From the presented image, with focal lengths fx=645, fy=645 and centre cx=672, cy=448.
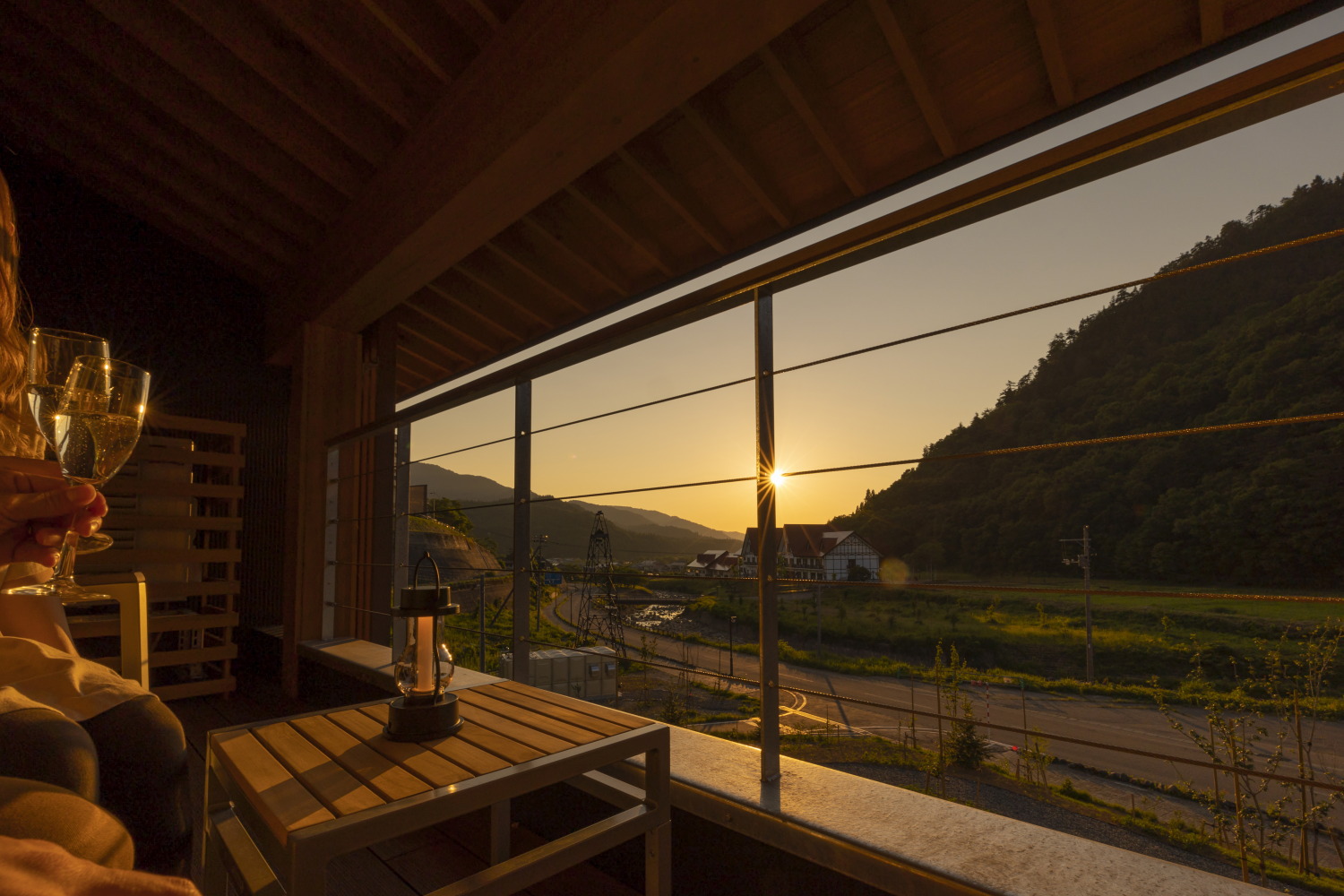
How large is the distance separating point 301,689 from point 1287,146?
33478mm

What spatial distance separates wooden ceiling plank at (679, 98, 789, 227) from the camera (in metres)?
2.29

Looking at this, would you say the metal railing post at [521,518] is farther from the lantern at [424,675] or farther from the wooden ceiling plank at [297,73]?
the wooden ceiling plank at [297,73]

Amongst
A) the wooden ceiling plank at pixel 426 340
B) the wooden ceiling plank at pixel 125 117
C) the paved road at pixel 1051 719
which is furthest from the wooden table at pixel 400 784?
the paved road at pixel 1051 719

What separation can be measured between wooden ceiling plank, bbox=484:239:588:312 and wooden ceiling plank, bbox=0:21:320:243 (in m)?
0.89

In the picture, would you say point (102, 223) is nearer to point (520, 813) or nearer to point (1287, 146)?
point (520, 813)

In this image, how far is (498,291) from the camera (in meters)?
3.41

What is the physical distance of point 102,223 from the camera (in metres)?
3.48

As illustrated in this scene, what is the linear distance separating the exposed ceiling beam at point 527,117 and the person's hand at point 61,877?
62.7 inches

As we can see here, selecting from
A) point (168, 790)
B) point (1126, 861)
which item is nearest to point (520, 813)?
point (168, 790)

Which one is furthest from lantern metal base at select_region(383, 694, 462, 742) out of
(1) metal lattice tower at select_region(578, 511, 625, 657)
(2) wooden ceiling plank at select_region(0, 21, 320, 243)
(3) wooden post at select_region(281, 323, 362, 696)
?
(1) metal lattice tower at select_region(578, 511, 625, 657)

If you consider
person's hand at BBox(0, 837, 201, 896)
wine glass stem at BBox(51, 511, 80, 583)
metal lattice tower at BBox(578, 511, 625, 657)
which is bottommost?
metal lattice tower at BBox(578, 511, 625, 657)

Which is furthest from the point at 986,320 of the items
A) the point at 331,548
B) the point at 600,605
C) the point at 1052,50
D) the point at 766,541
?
the point at 600,605

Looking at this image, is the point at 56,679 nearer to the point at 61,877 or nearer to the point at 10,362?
the point at 10,362

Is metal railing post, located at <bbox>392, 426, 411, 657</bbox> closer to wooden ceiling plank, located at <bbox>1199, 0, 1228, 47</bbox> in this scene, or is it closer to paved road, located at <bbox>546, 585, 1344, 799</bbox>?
wooden ceiling plank, located at <bbox>1199, 0, 1228, 47</bbox>
